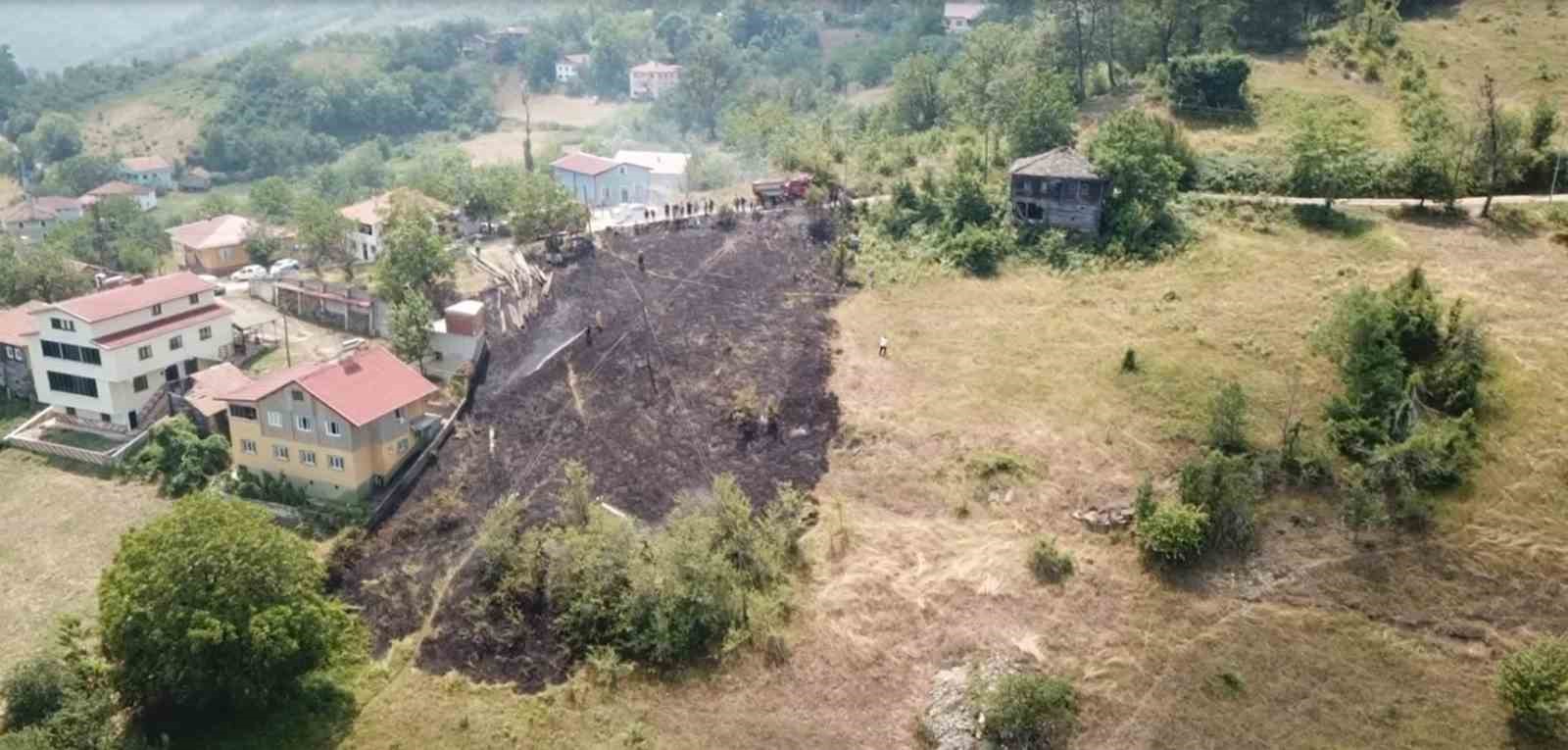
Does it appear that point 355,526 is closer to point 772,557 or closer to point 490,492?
point 490,492

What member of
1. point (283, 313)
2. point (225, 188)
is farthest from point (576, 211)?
point (225, 188)

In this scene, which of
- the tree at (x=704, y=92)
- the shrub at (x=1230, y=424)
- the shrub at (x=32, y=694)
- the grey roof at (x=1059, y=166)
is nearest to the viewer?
the shrub at (x=32, y=694)

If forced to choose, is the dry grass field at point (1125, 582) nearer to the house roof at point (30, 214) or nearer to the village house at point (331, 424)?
the village house at point (331, 424)

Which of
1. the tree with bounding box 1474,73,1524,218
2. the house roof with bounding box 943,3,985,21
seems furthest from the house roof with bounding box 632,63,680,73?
the tree with bounding box 1474,73,1524,218

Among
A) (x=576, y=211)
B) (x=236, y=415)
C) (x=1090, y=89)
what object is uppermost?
(x=1090, y=89)

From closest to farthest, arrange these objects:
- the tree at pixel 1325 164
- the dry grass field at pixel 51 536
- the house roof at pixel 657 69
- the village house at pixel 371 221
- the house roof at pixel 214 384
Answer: the dry grass field at pixel 51 536
the house roof at pixel 214 384
the tree at pixel 1325 164
the village house at pixel 371 221
the house roof at pixel 657 69

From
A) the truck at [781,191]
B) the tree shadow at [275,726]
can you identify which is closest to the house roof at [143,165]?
the truck at [781,191]
